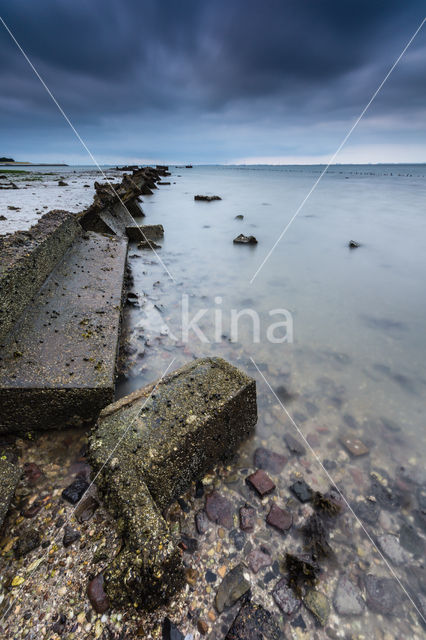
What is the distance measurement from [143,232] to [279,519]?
30.3ft

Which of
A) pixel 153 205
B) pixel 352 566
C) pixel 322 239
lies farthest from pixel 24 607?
pixel 153 205

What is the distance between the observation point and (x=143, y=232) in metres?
9.70

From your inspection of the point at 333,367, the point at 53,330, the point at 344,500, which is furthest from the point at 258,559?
the point at 53,330

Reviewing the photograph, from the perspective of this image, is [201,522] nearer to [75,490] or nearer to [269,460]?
[269,460]

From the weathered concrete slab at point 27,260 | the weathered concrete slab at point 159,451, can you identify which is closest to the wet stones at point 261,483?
the weathered concrete slab at point 159,451

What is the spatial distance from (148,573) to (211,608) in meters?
0.48

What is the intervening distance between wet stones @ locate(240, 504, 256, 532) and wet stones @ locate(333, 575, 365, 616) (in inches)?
23.1

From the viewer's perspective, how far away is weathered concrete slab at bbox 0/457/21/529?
1869mm

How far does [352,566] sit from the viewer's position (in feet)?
6.12

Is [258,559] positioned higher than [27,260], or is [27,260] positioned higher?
[27,260]

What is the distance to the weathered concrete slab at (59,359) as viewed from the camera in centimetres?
238

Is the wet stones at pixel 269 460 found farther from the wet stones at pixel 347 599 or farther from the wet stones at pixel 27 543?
the wet stones at pixel 27 543

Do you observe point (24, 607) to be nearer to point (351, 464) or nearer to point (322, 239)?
point (351, 464)

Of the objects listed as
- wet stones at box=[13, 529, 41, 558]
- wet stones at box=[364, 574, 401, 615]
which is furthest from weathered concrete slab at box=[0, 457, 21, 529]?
wet stones at box=[364, 574, 401, 615]
